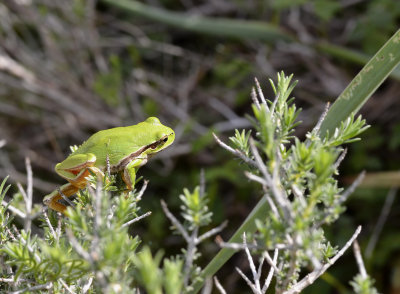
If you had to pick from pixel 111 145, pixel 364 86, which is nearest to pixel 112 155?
pixel 111 145

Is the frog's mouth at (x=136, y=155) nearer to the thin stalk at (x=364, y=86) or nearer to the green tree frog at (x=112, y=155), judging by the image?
the green tree frog at (x=112, y=155)

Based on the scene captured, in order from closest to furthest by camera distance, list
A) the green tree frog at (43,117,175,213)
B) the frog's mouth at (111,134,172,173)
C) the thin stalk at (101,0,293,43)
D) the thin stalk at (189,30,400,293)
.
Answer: the thin stalk at (189,30,400,293), the green tree frog at (43,117,175,213), the frog's mouth at (111,134,172,173), the thin stalk at (101,0,293,43)

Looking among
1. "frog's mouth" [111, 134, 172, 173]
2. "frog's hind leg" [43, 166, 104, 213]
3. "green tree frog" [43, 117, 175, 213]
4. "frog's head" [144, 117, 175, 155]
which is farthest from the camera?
"frog's head" [144, 117, 175, 155]

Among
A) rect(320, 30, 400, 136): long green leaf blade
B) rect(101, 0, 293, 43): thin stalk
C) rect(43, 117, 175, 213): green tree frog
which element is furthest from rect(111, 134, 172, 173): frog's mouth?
rect(101, 0, 293, 43): thin stalk

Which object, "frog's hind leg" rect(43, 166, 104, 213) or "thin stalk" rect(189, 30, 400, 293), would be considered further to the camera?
"frog's hind leg" rect(43, 166, 104, 213)

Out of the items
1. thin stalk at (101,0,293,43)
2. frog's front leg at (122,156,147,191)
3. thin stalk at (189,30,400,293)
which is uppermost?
thin stalk at (189,30,400,293)

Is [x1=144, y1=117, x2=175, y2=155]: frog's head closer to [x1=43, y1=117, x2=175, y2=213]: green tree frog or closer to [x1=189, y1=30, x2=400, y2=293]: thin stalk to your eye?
[x1=43, y1=117, x2=175, y2=213]: green tree frog

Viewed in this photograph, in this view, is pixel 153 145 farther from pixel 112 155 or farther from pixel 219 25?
pixel 219 25
